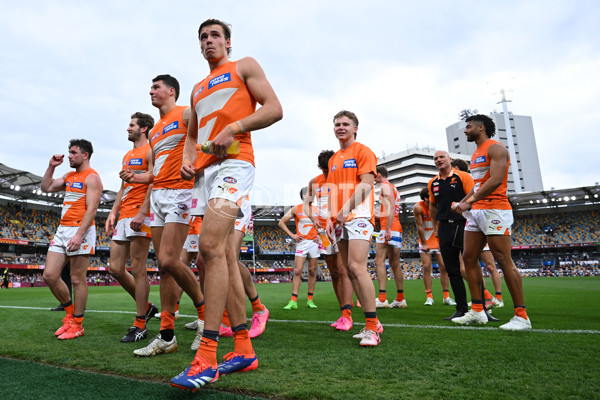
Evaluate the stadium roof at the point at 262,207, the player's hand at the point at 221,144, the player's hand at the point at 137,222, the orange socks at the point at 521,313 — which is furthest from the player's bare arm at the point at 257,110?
the stadium roof at the point at 262,207

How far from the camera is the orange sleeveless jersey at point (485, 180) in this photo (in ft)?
15.2

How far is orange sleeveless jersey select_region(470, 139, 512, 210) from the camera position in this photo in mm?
4633

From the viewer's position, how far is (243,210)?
9.73 ft

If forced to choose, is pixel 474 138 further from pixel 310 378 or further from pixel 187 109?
pixel 310 378

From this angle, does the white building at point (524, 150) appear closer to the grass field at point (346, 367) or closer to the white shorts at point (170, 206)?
the grass field at point (346, 367)

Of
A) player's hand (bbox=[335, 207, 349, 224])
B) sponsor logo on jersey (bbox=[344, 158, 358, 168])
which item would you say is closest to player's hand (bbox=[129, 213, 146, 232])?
player's hand (bbox=[335, 207, 349, 224])

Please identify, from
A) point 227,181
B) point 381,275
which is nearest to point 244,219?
point 227,181

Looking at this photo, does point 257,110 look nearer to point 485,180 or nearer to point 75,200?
point 485,180

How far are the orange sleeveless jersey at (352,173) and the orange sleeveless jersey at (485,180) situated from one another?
1.52 metres

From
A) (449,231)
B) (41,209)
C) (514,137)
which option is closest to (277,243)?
(41,209)

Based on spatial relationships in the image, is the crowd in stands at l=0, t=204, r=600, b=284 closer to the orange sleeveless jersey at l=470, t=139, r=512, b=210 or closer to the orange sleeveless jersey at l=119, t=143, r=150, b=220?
the orange sleeveless jersey at l=119, t=143, r=150, b=220

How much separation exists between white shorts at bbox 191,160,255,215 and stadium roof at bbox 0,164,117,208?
1346 inches

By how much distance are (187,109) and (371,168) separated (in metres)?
2.07

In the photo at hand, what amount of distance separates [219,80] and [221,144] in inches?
28.7
